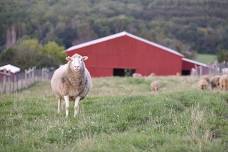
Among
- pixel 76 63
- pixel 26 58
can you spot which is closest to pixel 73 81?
pixel 76 63

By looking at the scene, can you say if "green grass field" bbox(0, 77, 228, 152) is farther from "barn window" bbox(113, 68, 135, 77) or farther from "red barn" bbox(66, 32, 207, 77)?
"barn window" bbox(113, 68, 135, 77)

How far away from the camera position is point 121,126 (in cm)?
1048

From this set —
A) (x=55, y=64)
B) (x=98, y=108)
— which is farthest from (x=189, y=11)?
(x=98, y=108)

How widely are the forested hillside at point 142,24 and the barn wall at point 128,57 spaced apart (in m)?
27.7

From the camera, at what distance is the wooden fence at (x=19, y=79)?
26.9 m

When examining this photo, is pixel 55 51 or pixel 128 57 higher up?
pixel 55 51

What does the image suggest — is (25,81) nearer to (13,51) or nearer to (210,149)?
(13,51)

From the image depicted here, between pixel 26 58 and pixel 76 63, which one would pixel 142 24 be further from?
pixel 76 63

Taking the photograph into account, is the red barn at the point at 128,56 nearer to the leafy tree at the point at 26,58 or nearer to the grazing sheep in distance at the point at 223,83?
the leafy tree at the point at 26,58

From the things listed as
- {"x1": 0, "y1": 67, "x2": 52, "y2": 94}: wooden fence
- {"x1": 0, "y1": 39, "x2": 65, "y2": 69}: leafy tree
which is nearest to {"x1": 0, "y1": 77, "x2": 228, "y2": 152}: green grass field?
{"x1": 0, "y1": 67, "x2": 52, "y2": 94}: wooden fence

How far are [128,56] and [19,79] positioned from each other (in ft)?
75.9

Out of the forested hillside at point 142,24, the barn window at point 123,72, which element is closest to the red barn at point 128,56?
the barn window at point 123,72

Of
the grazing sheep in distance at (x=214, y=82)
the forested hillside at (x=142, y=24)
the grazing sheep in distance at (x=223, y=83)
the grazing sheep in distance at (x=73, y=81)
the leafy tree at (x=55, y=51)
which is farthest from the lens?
the forested hillside at (x=142, y=24)

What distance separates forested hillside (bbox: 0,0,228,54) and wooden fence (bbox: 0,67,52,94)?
38.2 m
